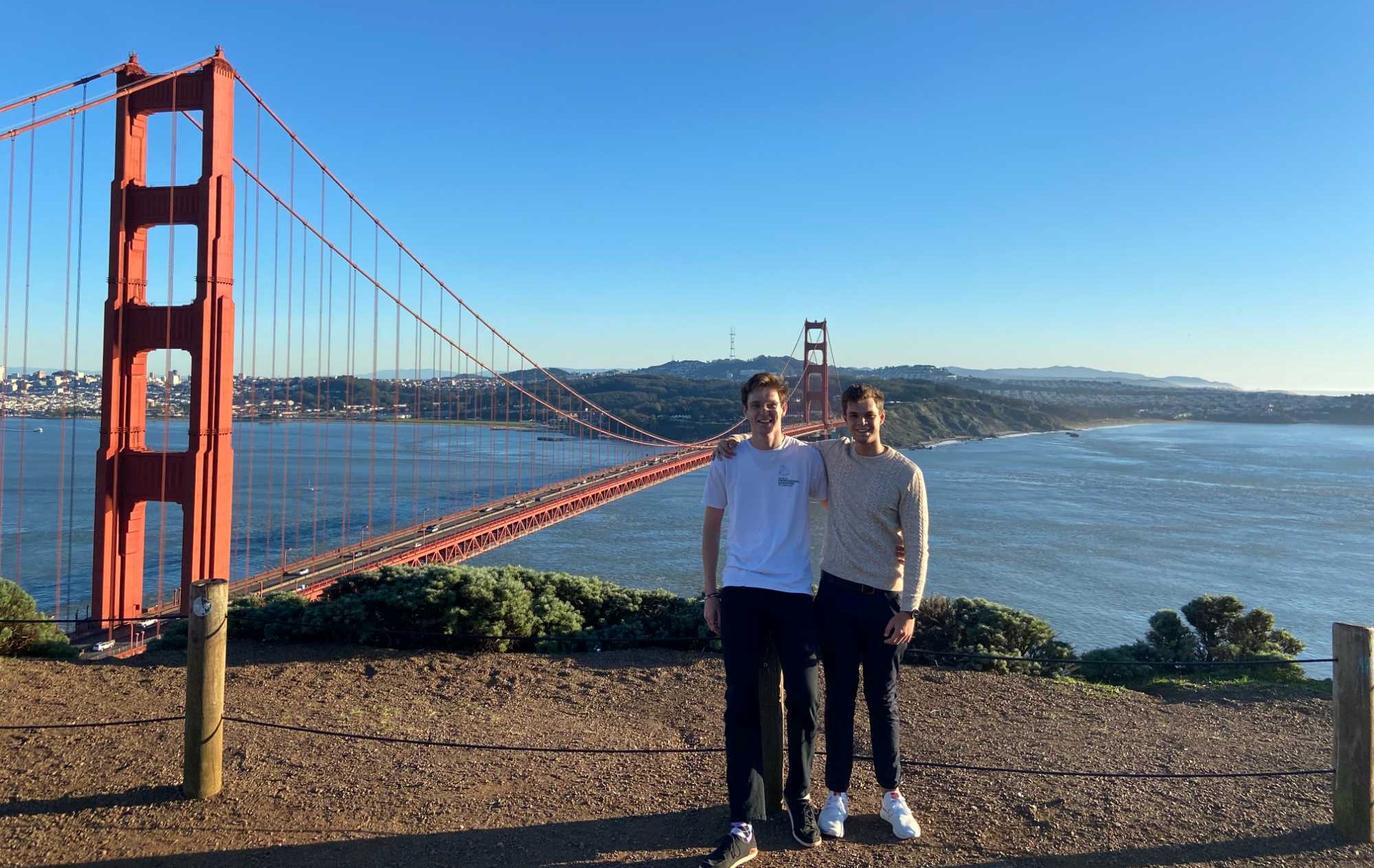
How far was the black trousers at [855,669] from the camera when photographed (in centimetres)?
241

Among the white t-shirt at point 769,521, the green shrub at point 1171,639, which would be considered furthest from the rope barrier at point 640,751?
the green shrub at point 1171,639

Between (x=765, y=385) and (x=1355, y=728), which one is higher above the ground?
(x=765, y=385)

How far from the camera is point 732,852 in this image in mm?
2270

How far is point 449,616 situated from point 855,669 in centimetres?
284

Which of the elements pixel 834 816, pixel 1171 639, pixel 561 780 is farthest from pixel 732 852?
pixel 1171 639

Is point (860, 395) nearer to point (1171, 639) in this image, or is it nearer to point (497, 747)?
point (497, 747)

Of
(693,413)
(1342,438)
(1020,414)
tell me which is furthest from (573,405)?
(1342,438)

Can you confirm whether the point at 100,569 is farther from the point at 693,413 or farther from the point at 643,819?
the point at 693,413

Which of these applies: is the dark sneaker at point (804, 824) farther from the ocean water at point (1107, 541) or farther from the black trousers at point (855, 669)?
the ocean water at point (1107, 541)

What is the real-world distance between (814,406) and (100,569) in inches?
1761

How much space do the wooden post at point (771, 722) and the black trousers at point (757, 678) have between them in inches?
2.5

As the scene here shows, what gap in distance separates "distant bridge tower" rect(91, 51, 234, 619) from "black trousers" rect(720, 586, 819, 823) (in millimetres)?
6957

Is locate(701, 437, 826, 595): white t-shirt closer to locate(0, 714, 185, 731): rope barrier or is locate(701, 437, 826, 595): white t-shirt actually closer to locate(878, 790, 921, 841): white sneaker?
locate(878, 790, 921, 841): white sneaker

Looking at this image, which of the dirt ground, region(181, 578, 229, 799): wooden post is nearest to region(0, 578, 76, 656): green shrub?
the dirt ground
